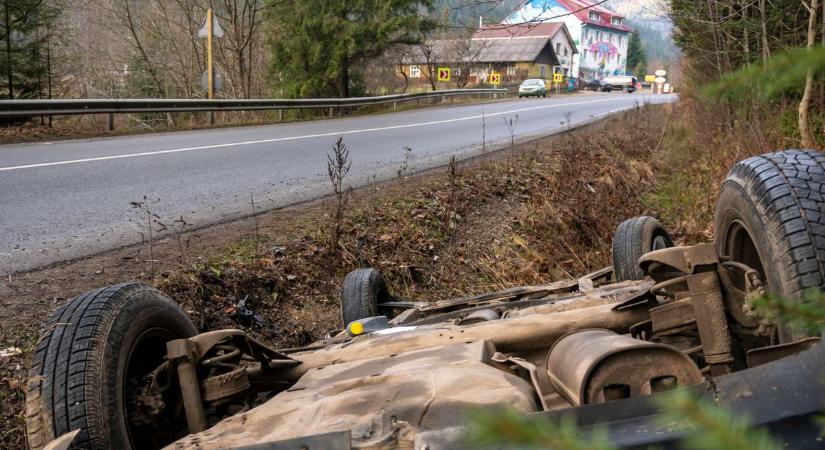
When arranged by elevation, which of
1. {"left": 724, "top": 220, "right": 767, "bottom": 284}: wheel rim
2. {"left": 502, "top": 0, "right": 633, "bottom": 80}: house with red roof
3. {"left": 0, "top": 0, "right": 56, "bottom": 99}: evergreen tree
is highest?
{"left": 502, "top": 0, "right": 633, "bottom": 80}: house with red roof

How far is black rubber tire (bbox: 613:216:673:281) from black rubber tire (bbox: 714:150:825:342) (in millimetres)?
1366

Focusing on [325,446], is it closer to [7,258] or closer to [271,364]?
[271,364]

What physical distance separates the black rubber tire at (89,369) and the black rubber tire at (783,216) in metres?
2.23

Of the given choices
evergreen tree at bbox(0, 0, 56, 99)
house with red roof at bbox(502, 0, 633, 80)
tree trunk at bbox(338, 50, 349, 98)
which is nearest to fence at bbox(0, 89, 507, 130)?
evergreen tree at bbox(0, 0, 56, 99)

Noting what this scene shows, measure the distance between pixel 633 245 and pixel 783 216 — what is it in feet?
6.58

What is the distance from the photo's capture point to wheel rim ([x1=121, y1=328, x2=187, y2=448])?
2768 mm

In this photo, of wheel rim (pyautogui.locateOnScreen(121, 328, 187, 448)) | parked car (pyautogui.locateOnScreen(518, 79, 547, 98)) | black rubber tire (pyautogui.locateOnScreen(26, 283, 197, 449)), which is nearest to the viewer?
black rubber tire (pyautogui.locateOnScreen(26, 283, 197, 449))

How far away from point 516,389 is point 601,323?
102cm

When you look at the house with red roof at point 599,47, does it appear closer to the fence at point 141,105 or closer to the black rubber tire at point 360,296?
the fence at point 141,105

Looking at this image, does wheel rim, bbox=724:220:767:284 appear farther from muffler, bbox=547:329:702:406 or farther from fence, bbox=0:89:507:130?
fence, bbox=0:89:507:130

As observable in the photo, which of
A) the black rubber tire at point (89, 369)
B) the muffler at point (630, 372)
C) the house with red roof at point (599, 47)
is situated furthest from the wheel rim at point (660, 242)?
the house with red roof at point (599, 47)

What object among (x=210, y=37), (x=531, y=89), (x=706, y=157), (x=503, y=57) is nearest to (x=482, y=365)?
(x=706, y=157)

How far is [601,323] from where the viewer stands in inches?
123

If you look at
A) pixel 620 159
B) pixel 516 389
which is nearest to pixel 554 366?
pixel 516 389
